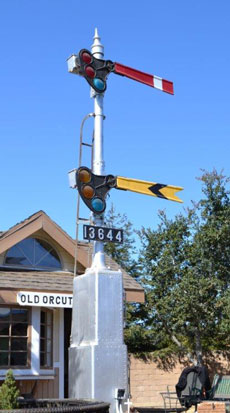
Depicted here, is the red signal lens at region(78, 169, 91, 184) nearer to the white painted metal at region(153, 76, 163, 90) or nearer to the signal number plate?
the signal number plate

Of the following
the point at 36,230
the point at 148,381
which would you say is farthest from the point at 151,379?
the point at 36,230

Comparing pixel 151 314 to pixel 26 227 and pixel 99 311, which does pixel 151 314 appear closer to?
pixel 26 227

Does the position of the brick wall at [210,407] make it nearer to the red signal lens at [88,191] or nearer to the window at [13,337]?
the window at [13,337]

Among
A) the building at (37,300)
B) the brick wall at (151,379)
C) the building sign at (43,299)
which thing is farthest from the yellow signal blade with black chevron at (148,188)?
the brick wall at (151,379)

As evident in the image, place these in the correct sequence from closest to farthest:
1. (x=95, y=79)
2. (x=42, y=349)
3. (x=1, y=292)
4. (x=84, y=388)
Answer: (x=84, y=388), (x=95, y=79), (x=1, y=292), (x=42, y=349)

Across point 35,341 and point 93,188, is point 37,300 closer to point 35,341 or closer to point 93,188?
point 35,341

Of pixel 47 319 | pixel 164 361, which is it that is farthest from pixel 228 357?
pixel 47 319

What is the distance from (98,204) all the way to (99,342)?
1923 mm

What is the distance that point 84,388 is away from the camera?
8.06 m

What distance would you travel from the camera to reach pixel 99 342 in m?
8.03

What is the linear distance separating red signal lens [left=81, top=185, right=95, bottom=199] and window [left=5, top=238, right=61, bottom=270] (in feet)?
19.1

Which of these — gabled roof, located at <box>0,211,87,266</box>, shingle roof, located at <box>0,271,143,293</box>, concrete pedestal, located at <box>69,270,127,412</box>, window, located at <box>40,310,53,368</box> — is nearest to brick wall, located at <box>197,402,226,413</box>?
concrete pedestal, located at <box>69,270,127,412</box>

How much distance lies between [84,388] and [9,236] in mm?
5880

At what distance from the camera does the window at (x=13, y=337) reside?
517 inches
